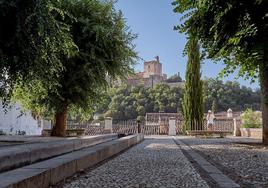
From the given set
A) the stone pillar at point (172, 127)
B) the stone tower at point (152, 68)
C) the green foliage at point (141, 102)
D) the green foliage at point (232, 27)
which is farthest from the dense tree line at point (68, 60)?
the stone tower at point (152, 68)

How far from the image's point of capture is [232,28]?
335 inches

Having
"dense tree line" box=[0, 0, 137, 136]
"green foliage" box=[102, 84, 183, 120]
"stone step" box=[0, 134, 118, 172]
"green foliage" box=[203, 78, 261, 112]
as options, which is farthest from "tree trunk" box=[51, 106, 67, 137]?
"green foliage" box=[203, 78, 261, 112]

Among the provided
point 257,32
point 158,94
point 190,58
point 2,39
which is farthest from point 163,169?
point 158,94

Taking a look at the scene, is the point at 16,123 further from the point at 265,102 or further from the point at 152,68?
the point at 152,68

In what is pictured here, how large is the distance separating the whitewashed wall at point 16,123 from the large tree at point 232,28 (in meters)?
8.81

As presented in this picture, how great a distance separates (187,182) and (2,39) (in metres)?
5.54

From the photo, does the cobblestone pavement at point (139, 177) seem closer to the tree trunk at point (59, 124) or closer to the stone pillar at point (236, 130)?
the tree trunk at point (59, 124)

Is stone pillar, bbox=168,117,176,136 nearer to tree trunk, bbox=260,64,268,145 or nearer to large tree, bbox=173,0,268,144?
tree trunk, bbox=260,64,268,145

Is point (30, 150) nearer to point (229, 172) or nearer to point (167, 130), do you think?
point (229, 172)

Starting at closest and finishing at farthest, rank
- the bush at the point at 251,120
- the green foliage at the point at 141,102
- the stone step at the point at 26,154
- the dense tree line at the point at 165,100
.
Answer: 1. the stone step at the point at 26,154
2. the bush at the point at 251,120
3. the green foliage at the point at 141,102
4. the dense tree line at the point at 165,100

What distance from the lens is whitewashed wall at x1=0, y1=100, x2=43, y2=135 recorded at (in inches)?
650

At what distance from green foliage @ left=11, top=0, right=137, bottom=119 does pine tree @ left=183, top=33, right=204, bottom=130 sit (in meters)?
11.8

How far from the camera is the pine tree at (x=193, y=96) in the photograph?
76.2 feet

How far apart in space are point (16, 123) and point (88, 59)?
873 cm
